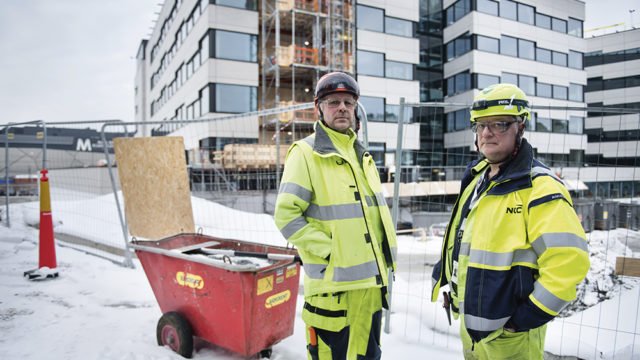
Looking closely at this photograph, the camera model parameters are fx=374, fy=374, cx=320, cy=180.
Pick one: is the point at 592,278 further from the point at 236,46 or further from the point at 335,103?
the point at 236,46

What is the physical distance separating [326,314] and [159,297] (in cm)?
227

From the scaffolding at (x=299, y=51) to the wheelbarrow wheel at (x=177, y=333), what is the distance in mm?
17769

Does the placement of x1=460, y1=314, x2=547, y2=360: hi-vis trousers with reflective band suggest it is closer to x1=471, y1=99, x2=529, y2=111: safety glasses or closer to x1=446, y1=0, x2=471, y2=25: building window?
x1=471, y1=99, x2=529, y2=111: safety glasses

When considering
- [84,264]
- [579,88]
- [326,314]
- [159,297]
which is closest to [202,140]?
[84,264]

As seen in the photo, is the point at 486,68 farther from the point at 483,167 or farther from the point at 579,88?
the point at 483,167

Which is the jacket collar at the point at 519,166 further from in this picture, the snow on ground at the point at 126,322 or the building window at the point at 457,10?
the building window at the point at 457,10

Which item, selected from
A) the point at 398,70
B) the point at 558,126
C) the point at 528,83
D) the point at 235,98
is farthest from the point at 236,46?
the point at 558,126

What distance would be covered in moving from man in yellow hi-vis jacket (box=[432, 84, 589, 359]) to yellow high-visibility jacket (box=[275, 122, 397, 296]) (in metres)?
0.57

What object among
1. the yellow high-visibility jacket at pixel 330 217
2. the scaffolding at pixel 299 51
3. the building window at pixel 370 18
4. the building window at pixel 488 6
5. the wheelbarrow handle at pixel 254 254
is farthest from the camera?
the building window at pixel 488 6

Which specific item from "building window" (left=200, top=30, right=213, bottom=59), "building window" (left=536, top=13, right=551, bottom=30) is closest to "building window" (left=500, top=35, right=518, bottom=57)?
"building window" (left=536, top=13, right=551, bottom=30)

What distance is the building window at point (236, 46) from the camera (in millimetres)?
21125

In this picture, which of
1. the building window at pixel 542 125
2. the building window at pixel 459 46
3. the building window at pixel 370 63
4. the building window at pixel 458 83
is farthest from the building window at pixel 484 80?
the building window at pixel 370 63

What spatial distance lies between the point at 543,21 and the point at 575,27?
4025mm

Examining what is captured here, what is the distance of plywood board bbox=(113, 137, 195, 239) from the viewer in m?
5.69
